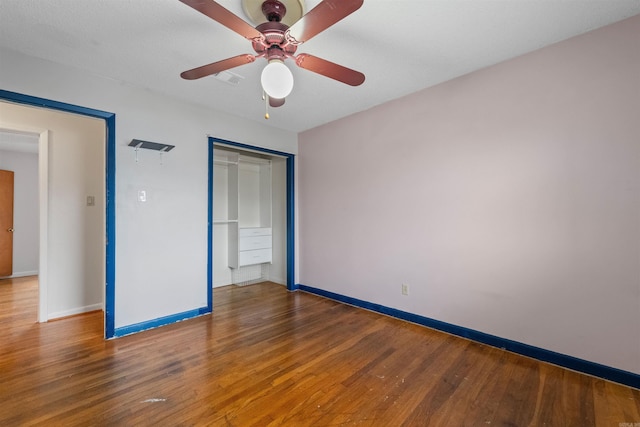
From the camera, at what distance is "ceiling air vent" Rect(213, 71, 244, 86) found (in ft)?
8.08

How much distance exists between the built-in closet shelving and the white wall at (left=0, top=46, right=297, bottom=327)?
1.00m

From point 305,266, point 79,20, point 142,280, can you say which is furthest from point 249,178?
point 79,20

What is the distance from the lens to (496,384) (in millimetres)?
1857

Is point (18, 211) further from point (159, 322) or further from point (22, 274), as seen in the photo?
point (159, 322)

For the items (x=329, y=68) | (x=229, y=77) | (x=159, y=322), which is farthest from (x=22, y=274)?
(x=329, y=68)

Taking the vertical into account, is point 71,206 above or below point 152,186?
below

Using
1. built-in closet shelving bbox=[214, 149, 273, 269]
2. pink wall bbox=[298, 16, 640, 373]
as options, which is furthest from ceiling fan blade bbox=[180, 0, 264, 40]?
built-in closet shelving bbox=[214, 149, 273, 269]

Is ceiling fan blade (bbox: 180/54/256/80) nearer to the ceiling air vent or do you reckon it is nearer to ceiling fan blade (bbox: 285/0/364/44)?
ceiling fan blade (bbox: 285/0/364/44)

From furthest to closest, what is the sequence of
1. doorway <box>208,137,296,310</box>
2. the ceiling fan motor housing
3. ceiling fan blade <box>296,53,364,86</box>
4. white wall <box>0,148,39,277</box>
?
white wall <box>0,148,39,277</box>
doorway <box>208,137,296,310</box>
ceiling fan blade <box>296,53,364,86</box>
the ceiling fan motor housing

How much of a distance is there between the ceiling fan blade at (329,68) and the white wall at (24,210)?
640 centimetres

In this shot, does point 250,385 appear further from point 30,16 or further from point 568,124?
point 568,124

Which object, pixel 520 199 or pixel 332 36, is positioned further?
pixel 520 199

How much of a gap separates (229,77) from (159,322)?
2.56 metres

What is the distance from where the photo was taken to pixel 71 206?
10.6ft
